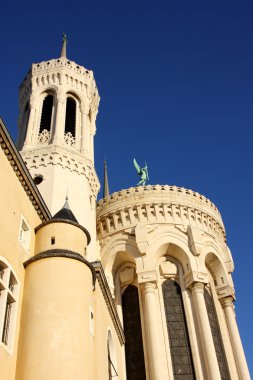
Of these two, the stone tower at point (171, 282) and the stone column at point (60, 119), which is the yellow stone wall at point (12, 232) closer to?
the stone column at point (60, 119)

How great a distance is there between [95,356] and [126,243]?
9.60m

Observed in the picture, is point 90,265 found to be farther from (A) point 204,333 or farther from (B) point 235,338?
(B) point 235,338

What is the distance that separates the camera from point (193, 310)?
20453 millimetres

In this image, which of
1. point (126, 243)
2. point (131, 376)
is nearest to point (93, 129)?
A: point (126, 243)

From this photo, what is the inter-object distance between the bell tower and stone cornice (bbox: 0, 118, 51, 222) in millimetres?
3653

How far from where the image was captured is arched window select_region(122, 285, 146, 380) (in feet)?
63.9

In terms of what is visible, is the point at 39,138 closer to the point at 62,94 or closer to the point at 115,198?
the point at 62,94

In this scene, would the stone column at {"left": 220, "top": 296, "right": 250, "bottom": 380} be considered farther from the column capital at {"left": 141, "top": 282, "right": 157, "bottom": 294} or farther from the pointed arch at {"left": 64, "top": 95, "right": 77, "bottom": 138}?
the pointed arch at {"left": 64, "top": 95, "right": 77, "bottom": 138}

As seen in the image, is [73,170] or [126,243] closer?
[73,170]

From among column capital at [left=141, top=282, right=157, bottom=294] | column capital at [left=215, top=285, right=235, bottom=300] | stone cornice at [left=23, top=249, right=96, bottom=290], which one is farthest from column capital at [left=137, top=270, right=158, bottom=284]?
stone cornice at [left=23, top=249, right=96, bottom=290]

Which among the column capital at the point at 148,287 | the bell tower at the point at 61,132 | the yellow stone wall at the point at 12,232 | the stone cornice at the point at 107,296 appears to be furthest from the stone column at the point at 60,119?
the yellow stone wall at the point at 12,232

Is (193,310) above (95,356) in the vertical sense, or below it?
above

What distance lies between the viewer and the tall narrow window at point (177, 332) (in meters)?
19.0

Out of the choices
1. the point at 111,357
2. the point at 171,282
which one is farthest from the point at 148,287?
the point at 111,357
